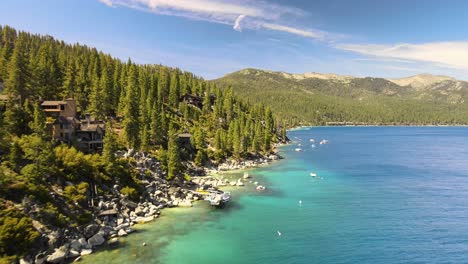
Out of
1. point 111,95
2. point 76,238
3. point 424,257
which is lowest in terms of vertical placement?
point 424,257

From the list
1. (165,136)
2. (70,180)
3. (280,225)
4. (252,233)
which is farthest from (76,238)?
(165,136)

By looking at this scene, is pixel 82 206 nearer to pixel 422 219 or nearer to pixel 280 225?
pixel 280 225

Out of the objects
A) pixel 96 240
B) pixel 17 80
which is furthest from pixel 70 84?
pixel 96 240

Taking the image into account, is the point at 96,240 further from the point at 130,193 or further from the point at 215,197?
the point at 215,197

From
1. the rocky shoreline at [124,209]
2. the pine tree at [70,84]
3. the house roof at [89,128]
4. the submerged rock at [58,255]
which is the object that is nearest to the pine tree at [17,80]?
the pine tree at [70,84]

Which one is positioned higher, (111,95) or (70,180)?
(111,95)

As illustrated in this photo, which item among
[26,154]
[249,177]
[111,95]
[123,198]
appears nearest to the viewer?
[26,154]

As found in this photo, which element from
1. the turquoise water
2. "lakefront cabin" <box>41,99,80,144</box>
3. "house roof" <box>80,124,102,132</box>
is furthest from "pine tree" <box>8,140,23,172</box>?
"house roof" <box>80,124,102,132</box>
